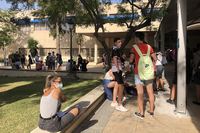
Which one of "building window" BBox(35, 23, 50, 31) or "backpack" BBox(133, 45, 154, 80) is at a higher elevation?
"building window" BBox(35, 23, 50, 31)

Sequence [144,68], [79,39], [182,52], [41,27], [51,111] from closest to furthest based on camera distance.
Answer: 1. [51,111]
2. [144,68]
3. [182,52]
4. [79,39]
5. [41,27]

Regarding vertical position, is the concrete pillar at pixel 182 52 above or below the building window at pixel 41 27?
below

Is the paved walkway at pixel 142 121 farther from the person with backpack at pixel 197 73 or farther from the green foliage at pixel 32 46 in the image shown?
the green foliage at pixel 32 46

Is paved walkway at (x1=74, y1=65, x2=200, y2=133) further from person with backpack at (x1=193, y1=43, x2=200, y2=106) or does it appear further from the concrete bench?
person with backpack at (x1=193, y1=43, x2=200, y2=106)

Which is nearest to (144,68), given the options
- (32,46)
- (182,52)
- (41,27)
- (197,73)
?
(182,52)

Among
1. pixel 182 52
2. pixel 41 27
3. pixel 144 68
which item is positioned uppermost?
pixel 41 27

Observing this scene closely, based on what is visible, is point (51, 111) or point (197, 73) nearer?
point (51, 111)

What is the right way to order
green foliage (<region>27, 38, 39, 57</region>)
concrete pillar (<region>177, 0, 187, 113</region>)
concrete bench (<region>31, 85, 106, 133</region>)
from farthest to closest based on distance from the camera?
green foliage (<region>27, 38, 39, 57</region>) → concrete pillar (<region>177, 0, 187, 113</region>) → concrete bench (<region>31, 85, 106, 133</region>)

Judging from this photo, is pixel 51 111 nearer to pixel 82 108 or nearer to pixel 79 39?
pixel 82 108

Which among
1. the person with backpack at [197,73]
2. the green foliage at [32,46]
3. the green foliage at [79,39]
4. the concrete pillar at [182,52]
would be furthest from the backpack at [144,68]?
the green foliage at [32,46]

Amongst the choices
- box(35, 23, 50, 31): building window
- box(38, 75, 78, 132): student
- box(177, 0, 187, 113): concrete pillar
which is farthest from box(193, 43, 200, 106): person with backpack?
box(35, 23, 50, 31): building window

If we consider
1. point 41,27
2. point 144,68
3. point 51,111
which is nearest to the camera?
point 51,111

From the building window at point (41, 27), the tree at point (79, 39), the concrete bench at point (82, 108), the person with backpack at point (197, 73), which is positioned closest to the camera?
the concrete bench at point (82, 108)

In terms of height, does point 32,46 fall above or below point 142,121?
above
